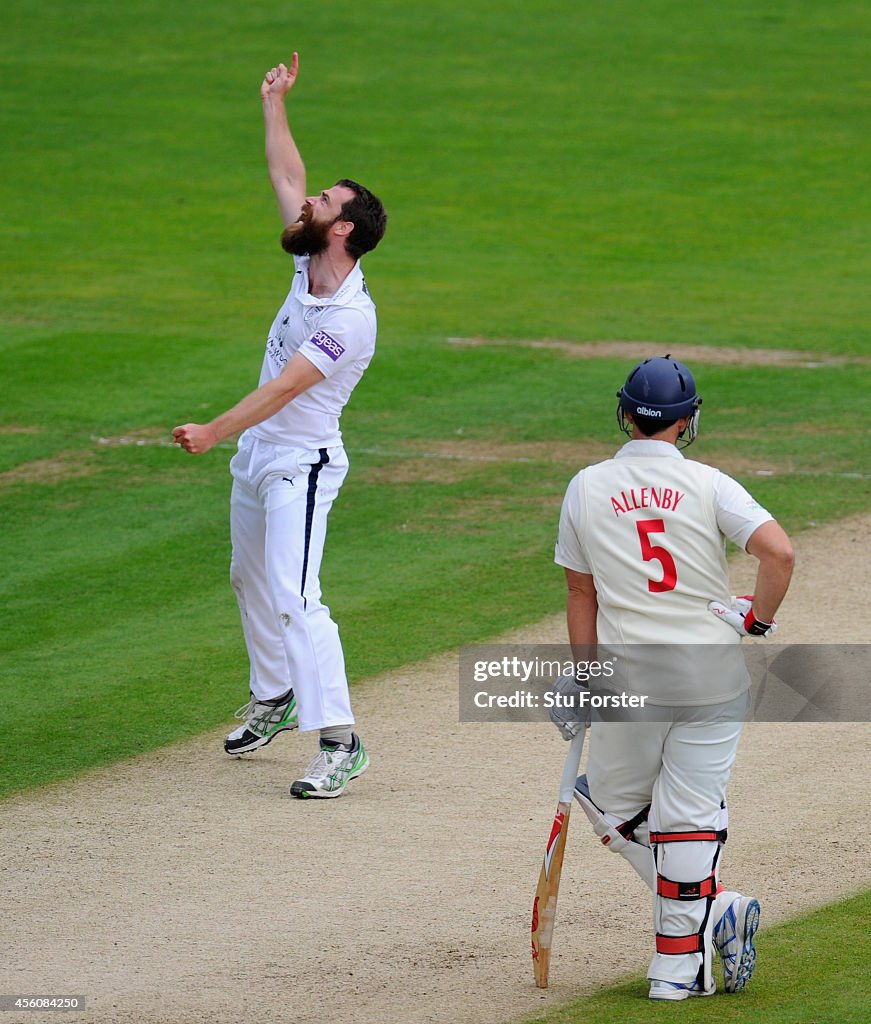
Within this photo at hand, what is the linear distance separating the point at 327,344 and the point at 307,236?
0.50m

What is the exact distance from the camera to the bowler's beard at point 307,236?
742 cm

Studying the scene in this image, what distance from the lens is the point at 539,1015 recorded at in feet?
16.7

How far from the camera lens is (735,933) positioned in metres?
5.14

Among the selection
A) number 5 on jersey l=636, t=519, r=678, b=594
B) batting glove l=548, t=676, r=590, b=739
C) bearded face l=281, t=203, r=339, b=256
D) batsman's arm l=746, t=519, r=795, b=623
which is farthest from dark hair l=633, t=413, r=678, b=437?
bearded face l=281, t=203, r=339, b=256

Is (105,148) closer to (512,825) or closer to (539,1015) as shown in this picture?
(512,825)

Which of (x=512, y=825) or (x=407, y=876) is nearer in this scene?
(x=407, y=876)

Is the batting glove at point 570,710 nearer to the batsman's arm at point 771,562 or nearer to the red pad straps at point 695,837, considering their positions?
the red pad straps at point 695,837

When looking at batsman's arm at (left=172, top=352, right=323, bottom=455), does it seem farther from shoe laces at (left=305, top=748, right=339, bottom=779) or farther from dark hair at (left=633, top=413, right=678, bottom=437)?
dark hair at (left=633, top=413, right=678, bottom=437)

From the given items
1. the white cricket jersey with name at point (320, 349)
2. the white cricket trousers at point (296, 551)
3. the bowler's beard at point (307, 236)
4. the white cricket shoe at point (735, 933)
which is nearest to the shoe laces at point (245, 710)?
the white cricket trousers at point (296, 551)

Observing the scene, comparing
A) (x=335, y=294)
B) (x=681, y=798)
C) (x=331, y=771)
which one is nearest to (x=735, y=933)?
(x=681, y=798)

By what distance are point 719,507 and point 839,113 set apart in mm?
25729

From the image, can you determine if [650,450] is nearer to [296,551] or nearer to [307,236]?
[296,551]

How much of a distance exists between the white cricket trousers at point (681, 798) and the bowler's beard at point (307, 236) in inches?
116

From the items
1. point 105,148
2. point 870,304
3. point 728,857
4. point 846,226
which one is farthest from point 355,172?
point 728,857
